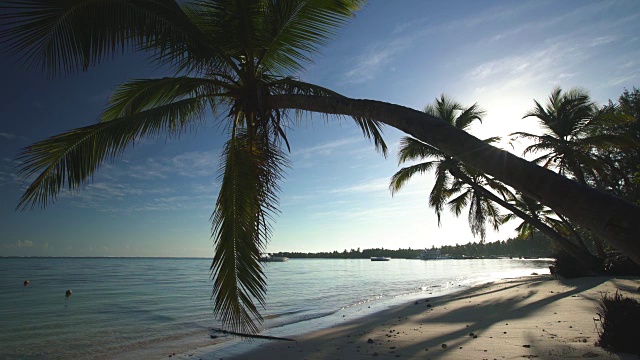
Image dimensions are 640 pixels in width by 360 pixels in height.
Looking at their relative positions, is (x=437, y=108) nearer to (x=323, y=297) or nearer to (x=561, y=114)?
(x=561, y=114)

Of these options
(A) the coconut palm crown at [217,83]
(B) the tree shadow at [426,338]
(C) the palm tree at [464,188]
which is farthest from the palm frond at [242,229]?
(C) the palm tree at [464,188]

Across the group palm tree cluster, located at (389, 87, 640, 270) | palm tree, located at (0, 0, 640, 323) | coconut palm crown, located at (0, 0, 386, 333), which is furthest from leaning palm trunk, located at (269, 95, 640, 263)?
palm tree cluster, located at (389, 87, 640, 270)

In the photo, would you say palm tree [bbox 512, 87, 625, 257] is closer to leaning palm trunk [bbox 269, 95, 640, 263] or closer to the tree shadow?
the tree shadow

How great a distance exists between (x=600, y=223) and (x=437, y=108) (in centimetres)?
1726

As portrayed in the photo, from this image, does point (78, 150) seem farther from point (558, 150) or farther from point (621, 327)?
point (558, 150)

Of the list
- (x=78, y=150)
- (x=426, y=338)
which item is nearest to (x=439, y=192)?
(x=426, y=338)

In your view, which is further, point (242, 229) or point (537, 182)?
point (242, 229)

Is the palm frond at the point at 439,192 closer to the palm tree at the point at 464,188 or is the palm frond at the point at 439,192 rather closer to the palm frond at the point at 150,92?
the palm tree at the point at 464,188

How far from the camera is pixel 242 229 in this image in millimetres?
4516

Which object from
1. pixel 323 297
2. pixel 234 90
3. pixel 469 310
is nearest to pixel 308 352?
pixel 234 90

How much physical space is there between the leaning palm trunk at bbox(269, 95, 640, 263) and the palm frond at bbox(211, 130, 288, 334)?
2.39 metres

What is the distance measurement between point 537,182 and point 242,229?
356cm

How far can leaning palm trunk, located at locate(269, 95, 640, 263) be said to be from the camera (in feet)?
4.99

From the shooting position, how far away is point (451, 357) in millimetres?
4652
